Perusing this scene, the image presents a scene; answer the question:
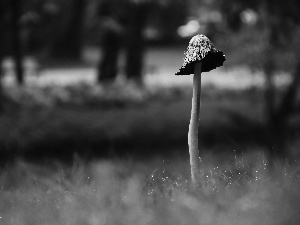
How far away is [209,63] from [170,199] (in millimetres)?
872

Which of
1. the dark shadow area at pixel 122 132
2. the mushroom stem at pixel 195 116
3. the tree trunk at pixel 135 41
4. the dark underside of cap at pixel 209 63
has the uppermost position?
the tree trunk at pixel 135 41

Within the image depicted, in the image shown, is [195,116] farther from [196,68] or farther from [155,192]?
[155,192]

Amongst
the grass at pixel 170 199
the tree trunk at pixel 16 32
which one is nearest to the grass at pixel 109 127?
the tree trunk at pixel 16 32

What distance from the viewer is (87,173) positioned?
9.74 ft

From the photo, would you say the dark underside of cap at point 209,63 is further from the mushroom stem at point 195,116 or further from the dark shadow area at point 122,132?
the dark shadow area at point 122,132

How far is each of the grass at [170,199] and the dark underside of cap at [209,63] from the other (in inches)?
20.6

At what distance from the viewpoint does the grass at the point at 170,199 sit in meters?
1.84

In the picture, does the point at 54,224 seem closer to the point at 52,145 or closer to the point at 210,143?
the point at 52,145

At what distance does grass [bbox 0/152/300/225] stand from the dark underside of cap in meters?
0.52

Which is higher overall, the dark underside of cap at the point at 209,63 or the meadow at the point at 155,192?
the dark underside of cap at the point at 209,63

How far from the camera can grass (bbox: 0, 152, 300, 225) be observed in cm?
184

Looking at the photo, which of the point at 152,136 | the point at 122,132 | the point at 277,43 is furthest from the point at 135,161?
the point at 277,43

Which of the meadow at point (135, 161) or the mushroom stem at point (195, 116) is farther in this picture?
the mushroom stem at point (195, 116)

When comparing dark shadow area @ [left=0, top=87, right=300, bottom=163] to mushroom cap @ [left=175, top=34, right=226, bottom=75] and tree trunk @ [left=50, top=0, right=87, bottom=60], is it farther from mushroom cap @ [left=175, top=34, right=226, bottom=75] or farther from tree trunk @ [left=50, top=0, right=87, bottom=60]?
tree trunk @ [left=50, top=0, right=87, bottom=60]
